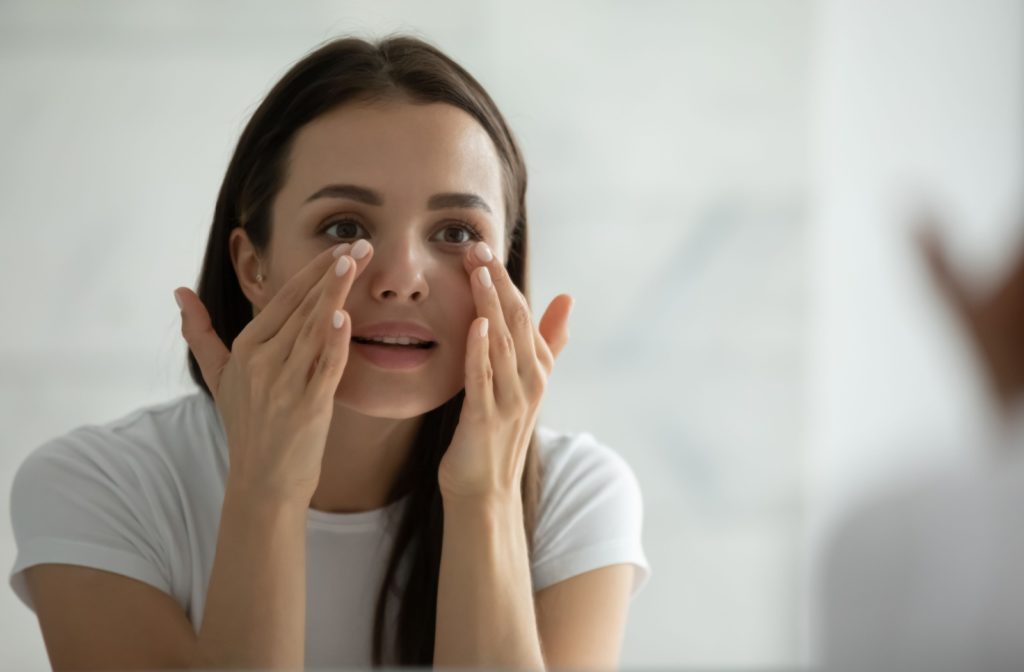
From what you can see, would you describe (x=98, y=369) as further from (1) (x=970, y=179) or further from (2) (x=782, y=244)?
(1) (x=970, y=179)

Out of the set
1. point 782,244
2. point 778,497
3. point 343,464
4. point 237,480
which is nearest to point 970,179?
point 782,244

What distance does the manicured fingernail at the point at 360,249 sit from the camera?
67 cm

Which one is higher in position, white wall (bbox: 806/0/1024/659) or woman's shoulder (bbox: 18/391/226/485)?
white wall (bbox: 806/0/1024/659)

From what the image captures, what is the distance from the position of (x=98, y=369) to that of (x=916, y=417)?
1.17 metres

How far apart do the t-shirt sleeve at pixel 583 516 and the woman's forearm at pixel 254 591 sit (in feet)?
0.74

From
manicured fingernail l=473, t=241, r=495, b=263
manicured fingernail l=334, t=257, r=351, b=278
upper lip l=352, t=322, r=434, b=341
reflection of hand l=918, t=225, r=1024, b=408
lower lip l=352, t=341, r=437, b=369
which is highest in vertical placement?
manicured fingernail l=473, t=241, r=495, b=263

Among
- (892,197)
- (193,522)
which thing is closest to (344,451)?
(193,522)

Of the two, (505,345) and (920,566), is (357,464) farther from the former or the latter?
(920,566)

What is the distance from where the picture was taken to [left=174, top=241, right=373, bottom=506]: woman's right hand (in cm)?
67

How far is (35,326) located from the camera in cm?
123

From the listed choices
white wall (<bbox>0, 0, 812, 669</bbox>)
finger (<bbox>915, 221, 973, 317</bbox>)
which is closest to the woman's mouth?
finger (<bbox>915, 221, 973, 317</bbox>)

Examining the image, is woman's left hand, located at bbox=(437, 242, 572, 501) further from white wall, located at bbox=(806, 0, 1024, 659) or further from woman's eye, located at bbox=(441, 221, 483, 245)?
white wall, located at bbox=(806, 0, 1024, 659)

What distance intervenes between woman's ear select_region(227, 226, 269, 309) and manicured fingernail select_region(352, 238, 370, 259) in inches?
5.7

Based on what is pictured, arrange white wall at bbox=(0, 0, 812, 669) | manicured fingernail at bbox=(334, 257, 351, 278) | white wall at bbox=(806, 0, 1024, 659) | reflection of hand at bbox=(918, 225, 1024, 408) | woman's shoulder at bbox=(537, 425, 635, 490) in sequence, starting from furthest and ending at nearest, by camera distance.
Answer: white wall at bbox=(806, 0, 1024, 659)
white wall at bbox=(0, 0, 812, 669)
woman's shoulder at bbox=(537, 425, 635, 490)
manicured fingernail at bbox=(334, 257, 351, 278)
reflection of hand at bbox=(918, 225, 1024, 408)
